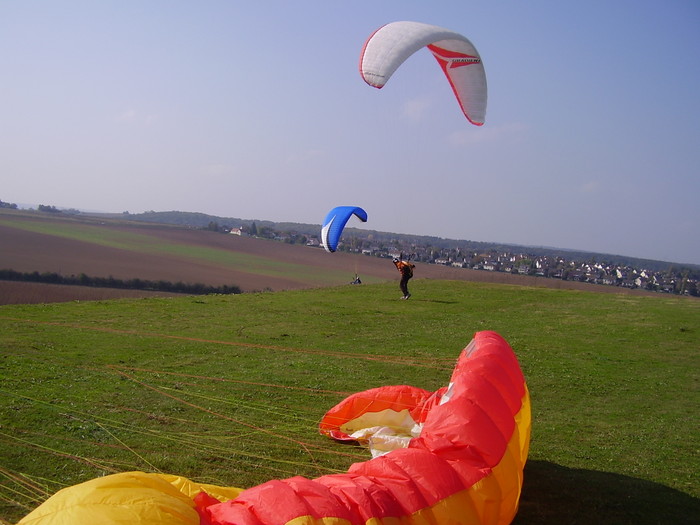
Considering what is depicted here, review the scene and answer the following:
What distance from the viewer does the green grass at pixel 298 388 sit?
21.4 feet

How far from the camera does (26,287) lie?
23375mm

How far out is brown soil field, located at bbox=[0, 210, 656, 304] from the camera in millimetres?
24875

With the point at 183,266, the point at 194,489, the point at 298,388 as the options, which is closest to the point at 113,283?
the point at 183,266

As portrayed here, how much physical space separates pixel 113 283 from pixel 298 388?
70.3 feet

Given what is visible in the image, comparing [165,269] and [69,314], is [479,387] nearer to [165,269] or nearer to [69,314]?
[69,314]

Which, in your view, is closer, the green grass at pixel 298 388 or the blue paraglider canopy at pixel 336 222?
the green grass at pixel 298 388

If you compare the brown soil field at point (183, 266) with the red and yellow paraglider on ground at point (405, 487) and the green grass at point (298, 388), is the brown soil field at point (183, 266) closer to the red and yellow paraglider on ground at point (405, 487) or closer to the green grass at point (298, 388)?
the green grass at point (298, 388)

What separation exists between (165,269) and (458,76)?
2506 centimetres

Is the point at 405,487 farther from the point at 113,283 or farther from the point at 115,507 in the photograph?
the point at 113,283

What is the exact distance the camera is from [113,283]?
28781mm

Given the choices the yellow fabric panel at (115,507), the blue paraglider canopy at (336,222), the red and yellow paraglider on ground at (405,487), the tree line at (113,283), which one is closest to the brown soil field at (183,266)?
the tree line at (113,283)

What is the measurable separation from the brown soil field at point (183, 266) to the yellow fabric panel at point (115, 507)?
1674 centimetres

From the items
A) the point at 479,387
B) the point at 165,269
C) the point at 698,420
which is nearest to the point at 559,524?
the point at 479,387

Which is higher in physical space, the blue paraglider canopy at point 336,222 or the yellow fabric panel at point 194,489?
the blue paraglider canopy at point 336,222
